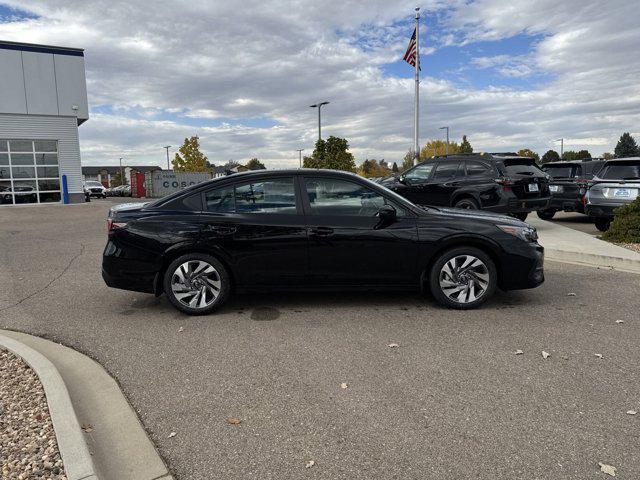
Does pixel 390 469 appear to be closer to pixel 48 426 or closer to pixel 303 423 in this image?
pixel 303 423

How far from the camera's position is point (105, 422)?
10.7 feet

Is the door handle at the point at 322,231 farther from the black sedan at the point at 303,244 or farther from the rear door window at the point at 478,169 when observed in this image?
the rear door window at the point at 478,169

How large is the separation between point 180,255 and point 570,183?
38.3 ft

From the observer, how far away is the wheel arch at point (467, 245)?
18.1ft

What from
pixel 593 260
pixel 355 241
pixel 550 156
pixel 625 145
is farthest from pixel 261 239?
pixel 625 145

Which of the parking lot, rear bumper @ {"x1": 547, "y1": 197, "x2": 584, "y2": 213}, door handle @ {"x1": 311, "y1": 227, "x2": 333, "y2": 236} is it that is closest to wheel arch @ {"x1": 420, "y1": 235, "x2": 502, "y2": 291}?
the parking lot

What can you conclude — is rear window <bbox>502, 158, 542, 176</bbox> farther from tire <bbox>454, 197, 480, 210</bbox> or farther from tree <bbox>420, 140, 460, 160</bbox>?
tree <bbox>420, 140, 460, 160</bbox>

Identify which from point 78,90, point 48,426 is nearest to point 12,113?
point 78,90

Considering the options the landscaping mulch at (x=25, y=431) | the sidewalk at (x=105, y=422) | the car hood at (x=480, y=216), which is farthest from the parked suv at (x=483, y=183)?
the landscaping mulch at (x=25, y=431)

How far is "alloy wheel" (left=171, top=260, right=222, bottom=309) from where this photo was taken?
541 cm

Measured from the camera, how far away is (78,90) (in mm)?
26297

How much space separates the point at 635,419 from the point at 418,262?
8.68 feet

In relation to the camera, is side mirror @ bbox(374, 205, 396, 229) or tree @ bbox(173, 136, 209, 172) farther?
tree @ bbox(173, 136, 209, 172)

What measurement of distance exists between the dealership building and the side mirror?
82.5 feet
